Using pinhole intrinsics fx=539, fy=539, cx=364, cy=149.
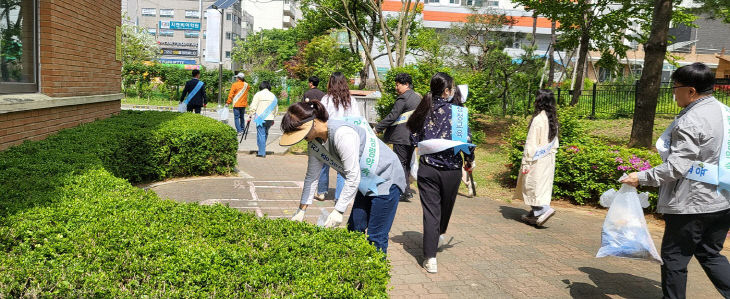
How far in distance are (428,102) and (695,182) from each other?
86.5 inches

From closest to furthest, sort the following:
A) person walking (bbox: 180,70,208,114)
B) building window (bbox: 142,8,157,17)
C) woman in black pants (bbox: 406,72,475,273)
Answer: woman in black pants (bbox: 406,72,475,273) < person walking (bbox: 180,70,208,114) < building window (bbox: 142,8,157,17)

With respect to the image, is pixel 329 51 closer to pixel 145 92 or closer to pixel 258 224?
pixel 145 92

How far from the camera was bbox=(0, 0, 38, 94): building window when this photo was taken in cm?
584

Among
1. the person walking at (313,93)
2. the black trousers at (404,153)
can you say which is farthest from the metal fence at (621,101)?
the black trousers at (404,153)

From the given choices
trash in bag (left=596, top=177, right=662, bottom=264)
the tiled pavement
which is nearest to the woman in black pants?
the tiled pavement

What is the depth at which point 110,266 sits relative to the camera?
2.79 metres

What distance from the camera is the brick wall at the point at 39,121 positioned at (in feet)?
17.9

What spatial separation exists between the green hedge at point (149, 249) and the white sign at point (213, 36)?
1316 centimetres

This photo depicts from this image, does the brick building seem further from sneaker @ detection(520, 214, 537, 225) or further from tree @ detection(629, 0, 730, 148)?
tree @ detection(629, 0, 730, 148)

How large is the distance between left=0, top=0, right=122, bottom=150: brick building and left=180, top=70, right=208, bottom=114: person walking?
4.40 meters

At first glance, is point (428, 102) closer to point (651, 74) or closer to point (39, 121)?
point (39, 121)

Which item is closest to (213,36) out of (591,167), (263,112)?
(263,112)

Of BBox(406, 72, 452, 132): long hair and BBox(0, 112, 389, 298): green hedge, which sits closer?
BBox(0, 112, 389, 298): green hedge

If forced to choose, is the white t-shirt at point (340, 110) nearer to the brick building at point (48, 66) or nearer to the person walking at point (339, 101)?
the person walking at point (339, 101)
